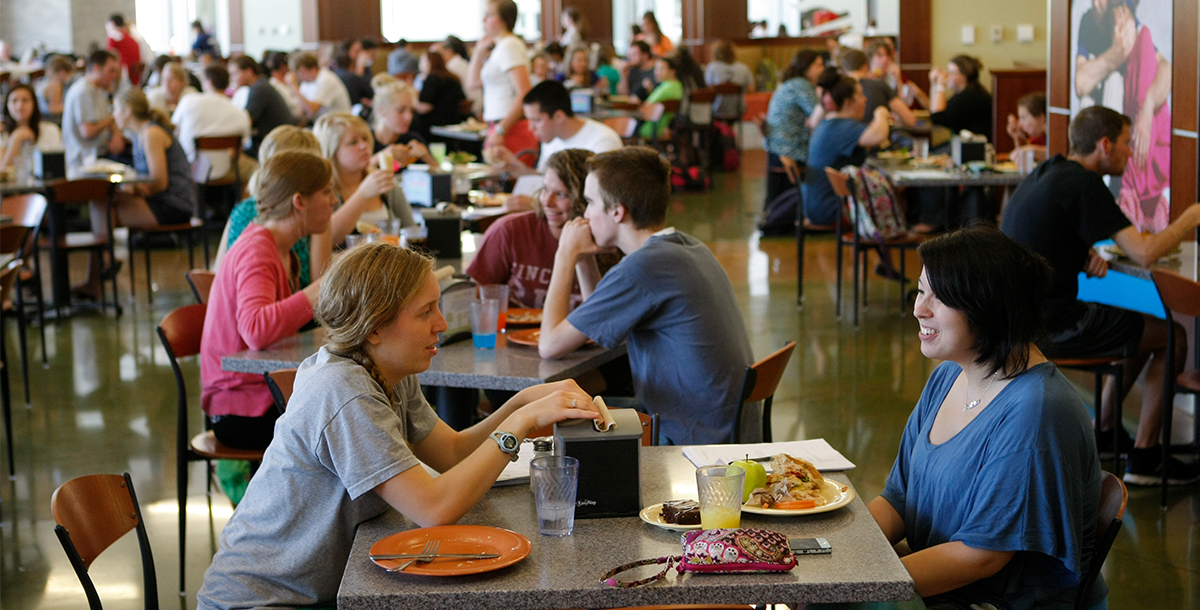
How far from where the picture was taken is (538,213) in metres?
3.91

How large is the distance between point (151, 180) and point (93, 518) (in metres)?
5.31

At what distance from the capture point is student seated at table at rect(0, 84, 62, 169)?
7.48 m

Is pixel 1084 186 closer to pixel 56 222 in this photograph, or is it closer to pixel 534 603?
pixel 534 603

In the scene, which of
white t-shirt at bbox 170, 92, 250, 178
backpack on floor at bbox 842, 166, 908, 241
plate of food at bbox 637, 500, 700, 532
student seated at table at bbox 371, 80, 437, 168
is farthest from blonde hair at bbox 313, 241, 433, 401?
white t-shirt at bbox 170, 92, 250, 178

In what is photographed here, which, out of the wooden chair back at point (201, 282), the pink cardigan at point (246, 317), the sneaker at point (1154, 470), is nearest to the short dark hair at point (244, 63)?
the wooden chair back at point (201, 282)

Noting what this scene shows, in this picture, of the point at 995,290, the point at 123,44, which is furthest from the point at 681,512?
the point at 123,44

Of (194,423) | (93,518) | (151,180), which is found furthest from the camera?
(151,180)

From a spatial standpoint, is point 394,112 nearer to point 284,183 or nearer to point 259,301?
point 284,183

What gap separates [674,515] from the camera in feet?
6.27

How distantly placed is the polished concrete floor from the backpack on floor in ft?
1.60

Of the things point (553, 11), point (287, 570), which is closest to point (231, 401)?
point (287, 570)

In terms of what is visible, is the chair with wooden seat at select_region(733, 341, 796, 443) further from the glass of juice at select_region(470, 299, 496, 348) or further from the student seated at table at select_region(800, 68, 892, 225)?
the student seated at table at select_region(800, 68, 892, 225)

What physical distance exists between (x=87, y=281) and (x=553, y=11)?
34.5 ft

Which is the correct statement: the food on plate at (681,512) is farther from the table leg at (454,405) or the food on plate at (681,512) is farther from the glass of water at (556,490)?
the table leg at (454,405)
